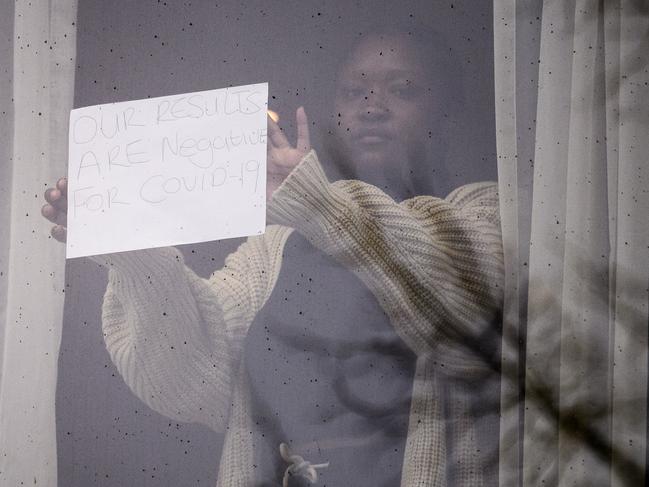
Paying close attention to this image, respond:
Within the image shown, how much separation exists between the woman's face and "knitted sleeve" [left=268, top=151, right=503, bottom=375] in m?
0.04

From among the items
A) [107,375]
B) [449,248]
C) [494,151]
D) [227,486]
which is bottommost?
[227,486]

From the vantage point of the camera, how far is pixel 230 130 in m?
1.37

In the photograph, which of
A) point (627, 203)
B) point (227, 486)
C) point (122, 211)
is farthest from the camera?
point (122, 211)

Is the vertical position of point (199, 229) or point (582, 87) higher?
point (582, 87)

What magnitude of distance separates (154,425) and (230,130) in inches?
14.5

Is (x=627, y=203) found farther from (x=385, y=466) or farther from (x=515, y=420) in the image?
(x=385, y=466)

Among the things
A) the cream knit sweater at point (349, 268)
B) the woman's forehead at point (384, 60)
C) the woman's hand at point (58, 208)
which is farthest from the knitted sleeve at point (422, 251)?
the woman's hand at point (58, 208)

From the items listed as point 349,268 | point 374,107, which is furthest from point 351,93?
point 349,268

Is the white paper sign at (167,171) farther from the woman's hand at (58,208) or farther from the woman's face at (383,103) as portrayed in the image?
the woman's face at (383,103)

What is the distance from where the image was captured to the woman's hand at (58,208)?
56.7 inches

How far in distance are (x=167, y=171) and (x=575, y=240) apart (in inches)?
20.3

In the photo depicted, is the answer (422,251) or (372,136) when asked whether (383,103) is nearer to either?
(372,136)

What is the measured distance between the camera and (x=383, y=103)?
130cm

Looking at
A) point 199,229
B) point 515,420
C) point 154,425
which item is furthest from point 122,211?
point 515,420
